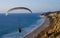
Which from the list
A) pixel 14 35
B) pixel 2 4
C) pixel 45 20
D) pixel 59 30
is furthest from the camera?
pixel 45 20

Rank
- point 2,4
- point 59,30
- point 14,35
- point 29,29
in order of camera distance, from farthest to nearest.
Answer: point 29,29 → point 14,35 → point 59,30 → point 2,4

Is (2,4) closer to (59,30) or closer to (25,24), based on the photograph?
(59,30)

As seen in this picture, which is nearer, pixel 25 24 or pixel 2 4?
pixel 2 4

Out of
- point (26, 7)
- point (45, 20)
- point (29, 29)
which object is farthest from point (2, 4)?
point (45, 20)

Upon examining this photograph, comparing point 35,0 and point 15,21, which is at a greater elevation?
point 35,0

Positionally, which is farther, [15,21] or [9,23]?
[9,23]

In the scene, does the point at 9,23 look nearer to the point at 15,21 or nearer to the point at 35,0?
the point at 15,21

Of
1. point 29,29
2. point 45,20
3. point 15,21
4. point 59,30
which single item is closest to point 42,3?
point 59,30

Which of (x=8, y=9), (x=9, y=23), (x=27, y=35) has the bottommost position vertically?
(x=27, y=35)

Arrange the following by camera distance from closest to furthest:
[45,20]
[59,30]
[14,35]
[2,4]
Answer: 1. [2,4]
2. [59,30]
3. [14,35]
4. [45,20]
